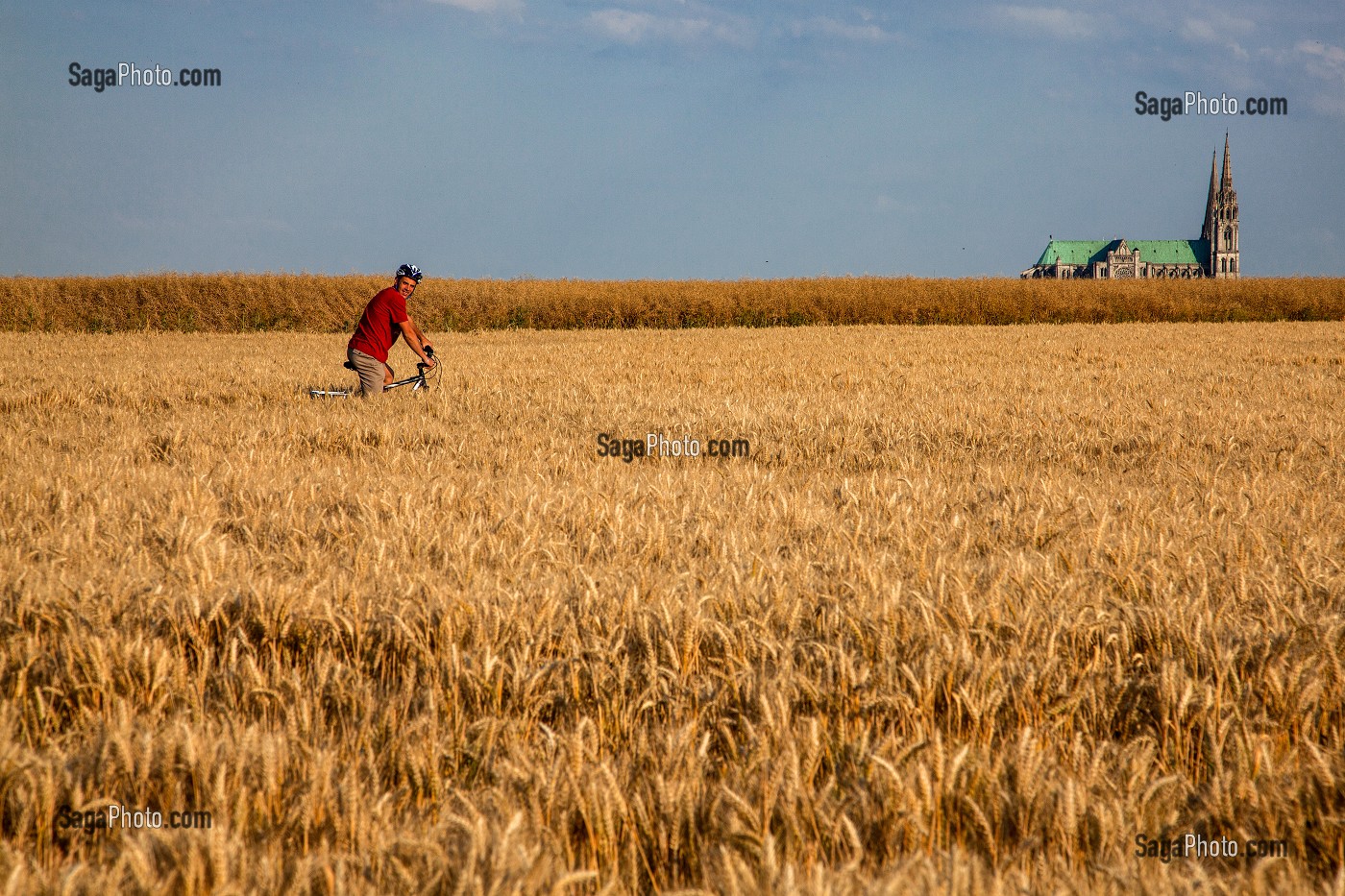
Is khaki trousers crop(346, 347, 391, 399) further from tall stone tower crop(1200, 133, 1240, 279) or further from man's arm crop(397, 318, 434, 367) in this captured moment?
tall stone tower crop(1200, 133, 1240, 279)

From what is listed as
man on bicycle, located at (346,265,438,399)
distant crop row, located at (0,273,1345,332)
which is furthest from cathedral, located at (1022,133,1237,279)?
man on bicycle, located at (346,265,438,399)

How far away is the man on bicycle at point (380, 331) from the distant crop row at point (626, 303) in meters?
28.4

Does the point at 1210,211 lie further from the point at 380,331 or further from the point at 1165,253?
the point at 380,331

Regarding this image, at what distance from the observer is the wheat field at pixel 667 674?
1952mm

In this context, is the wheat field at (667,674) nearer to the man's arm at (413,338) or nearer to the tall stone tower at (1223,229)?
Result: the man's arm at (413,338)

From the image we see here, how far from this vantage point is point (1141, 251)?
6860 inches

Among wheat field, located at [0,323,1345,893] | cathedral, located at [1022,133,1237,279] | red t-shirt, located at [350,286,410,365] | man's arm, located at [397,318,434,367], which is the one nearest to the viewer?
wheat field, located at [0,323,1345,893]

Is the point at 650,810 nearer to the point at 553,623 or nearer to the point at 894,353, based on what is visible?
the point at 553,623

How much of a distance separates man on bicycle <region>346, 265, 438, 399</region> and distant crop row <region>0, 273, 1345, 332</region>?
28.4 meters

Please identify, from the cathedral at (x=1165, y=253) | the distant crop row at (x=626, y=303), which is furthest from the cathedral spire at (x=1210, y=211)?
the distant crop row at (x=626, y=303)

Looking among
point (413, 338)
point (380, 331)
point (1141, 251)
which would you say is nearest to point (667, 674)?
point (413, 338)

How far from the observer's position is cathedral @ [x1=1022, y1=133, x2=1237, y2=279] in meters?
171

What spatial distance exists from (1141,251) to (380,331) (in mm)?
194738

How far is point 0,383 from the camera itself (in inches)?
524
